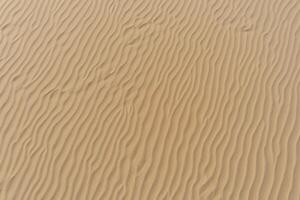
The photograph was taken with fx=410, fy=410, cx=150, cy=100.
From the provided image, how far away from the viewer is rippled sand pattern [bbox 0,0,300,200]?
5.21m

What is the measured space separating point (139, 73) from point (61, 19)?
207 cm

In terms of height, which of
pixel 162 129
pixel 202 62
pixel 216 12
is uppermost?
pixel 216 12

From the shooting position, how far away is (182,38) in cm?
704

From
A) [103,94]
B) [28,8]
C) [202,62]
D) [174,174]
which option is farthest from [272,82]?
[28,8]

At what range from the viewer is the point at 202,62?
21.6 feet

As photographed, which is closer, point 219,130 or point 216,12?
point 219,130

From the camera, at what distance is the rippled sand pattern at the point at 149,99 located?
521 cm

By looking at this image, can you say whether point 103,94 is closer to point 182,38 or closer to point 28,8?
point 182,38

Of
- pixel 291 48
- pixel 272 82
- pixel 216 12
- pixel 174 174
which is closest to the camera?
pixel 174 174

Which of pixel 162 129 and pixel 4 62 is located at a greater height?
pixel 4 62

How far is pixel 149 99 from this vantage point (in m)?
6.11

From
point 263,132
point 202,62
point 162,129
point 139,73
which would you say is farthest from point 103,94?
point 263,132

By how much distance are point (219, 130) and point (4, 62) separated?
369cm

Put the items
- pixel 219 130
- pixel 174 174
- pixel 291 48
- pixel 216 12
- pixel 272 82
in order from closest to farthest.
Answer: pixel 174 174 → pixel 219 130 → pixel 272 82 → pixel 291 48 → pixel 216 12
